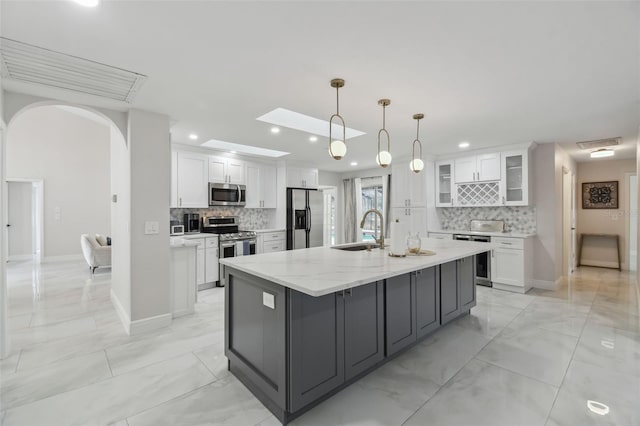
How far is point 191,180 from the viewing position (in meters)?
4.93

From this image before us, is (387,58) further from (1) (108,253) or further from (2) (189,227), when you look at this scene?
(1) (108,253)

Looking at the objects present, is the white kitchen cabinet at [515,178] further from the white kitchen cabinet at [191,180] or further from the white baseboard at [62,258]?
the white baseboard at [62,258]

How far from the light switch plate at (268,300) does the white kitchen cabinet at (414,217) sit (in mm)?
4227

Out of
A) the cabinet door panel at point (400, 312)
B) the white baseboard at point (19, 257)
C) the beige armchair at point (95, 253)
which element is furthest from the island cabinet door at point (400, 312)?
the white baseboard at point (19, 257)

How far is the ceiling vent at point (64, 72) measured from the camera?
2.02 meters

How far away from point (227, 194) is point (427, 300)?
3.88 meters

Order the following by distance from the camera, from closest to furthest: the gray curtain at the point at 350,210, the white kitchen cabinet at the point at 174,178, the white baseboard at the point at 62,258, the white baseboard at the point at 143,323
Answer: the white baseboard at the point at 143,323 < the white kitchen cabinet at the point at 174,178 < the white baseboard at the point at 62,258 < the gray curtain at the point at 350,210

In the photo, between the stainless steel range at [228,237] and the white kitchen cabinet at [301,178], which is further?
the white kitchen cabinet at [301,178]

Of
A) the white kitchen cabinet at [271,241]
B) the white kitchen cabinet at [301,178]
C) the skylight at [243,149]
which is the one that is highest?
the skylight at [243,149]

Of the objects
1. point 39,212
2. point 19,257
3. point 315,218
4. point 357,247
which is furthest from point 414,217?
point 19,257

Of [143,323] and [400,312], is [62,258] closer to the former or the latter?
[143,323]

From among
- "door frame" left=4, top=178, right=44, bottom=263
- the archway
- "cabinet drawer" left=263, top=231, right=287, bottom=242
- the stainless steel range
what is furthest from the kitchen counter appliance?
"door frame" left=4, top=178, right=44, bottom=263

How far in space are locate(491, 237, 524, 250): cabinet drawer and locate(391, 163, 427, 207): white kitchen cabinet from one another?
1.39 metres

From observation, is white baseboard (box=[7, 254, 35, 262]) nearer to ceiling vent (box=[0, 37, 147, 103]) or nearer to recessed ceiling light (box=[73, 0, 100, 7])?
ceiling vent (box=[0, 37, 147, 103])
